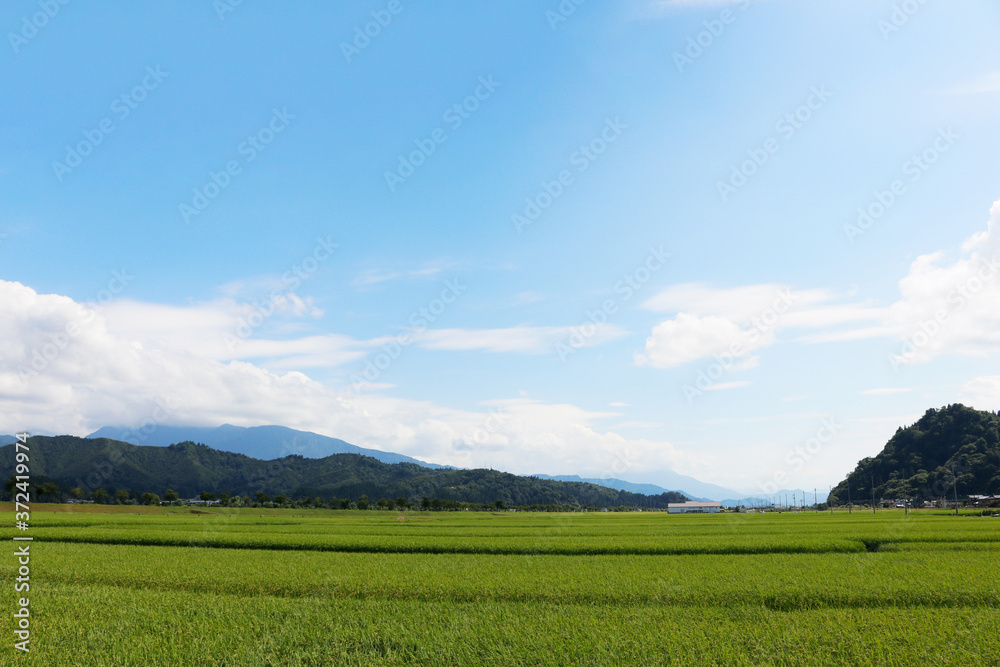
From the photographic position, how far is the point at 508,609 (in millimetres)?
15914

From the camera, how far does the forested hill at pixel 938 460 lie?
6073 inches

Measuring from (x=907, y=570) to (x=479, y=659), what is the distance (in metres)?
19.2

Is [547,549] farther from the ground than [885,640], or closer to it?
closer to it

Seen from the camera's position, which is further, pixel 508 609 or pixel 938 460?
pixel 938 460

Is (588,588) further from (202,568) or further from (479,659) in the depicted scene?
(202,568)

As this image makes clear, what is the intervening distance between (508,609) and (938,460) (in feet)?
694

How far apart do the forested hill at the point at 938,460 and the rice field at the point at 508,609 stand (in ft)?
537

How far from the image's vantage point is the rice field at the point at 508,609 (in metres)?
12.1

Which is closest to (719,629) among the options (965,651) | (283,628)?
(965,651)

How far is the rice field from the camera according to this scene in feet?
39.8

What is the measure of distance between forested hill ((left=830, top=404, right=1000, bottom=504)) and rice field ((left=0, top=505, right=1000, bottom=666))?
164 m

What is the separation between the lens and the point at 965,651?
11953 millimetres

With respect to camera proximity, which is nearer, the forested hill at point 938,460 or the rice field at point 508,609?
the rice field at point 508,609

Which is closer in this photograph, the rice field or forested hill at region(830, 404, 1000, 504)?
the rice field
